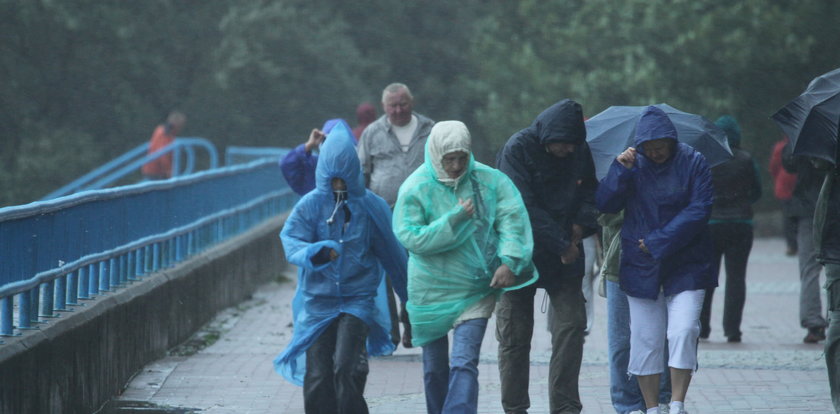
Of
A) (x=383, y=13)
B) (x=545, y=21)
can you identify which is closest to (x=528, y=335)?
(x=545, y=21)

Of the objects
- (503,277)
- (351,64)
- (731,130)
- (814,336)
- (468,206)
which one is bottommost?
(814,336)

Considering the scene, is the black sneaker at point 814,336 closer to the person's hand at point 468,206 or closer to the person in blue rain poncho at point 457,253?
the person in blue rain poncho at point 457,253

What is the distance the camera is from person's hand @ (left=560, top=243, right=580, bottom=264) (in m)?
6.68

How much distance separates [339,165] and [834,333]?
2.48 meters

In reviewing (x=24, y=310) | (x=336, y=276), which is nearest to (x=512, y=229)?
(x=336, y=276)

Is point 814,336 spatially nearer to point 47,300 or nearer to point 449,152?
point 449,152

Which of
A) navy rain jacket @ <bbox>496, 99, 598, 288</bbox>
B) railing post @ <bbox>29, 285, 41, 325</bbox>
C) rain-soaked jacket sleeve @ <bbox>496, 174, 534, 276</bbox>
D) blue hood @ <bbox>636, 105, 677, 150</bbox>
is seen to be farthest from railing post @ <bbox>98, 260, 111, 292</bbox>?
blue hood @ <bbox>636, 105, 677, 150</bbox>

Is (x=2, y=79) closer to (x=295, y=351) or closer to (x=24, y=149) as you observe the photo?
(x=24, y=149)

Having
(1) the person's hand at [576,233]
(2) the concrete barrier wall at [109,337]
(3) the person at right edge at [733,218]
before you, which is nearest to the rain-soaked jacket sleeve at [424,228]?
(1) the person's hand at [576,233]

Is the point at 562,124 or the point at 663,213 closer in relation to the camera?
the point at 562,124

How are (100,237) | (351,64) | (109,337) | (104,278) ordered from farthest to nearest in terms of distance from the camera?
(351,64) → (104,278) → (100,237) → (109,337)

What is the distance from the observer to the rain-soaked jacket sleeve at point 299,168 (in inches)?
347

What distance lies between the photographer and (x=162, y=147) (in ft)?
66.2

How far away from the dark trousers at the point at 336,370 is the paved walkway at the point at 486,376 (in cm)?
102
